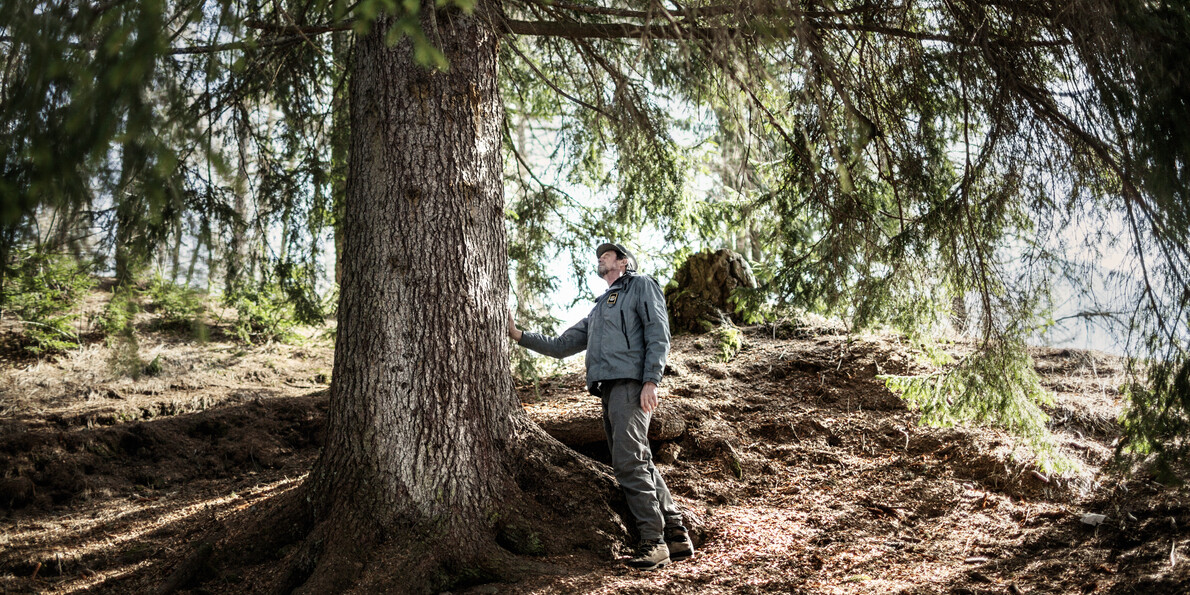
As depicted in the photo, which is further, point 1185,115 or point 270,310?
point 270,310

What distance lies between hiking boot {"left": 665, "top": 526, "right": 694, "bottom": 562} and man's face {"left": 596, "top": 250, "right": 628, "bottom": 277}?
6.38 ft

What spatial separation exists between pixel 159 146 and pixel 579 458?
3490 mm

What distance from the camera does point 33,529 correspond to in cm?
584

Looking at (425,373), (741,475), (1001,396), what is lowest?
(741,475)

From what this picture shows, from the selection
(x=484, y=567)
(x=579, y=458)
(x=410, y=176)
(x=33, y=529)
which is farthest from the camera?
(x=33, y=529)

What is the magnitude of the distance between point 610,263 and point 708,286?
16.0 feet

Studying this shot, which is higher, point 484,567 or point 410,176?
point 410,176

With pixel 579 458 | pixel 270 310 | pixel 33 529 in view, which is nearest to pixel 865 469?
pixel 579 458

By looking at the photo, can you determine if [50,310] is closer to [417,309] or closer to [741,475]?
[417,309]

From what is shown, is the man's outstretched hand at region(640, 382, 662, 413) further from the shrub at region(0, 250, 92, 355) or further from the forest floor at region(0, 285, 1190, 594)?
the shrub at region(0, 250, 92, 355)

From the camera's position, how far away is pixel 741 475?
6.45 metres

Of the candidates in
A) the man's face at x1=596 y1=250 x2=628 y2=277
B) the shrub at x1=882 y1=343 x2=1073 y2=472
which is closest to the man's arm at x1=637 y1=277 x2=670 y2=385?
the man's face at x1=596 y1=250 x2=628 y2=277

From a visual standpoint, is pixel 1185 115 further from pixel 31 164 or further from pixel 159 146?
pixel 31 164

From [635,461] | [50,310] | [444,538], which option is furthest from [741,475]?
[50,310]
